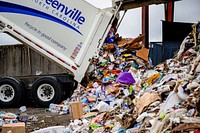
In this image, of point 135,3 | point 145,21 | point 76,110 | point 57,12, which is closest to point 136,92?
point 76,110

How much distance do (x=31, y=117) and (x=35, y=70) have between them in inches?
98.2

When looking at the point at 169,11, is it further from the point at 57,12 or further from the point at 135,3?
the point at 57,12

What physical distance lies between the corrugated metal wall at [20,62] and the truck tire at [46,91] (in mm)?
655

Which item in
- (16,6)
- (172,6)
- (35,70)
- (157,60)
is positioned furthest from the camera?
(172,6)

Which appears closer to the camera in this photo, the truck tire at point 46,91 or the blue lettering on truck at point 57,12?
the blue lettering on truck at point 57,12

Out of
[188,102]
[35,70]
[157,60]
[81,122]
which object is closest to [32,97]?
[35,70]

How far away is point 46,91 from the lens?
786cm

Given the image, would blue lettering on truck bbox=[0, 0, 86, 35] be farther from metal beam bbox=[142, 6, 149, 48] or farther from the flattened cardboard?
metal beam bbox=[142, 6, 149, 48]

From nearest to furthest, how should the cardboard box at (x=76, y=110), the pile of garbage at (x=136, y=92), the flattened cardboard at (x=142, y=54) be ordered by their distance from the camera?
the pile of garbage at (x=136, y=92), the cardboard box at (x=76, y=110), the flattened cardboard at (x=142, y=54)

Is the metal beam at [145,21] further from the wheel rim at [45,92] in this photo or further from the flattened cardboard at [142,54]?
the wheel rim at [45,92]

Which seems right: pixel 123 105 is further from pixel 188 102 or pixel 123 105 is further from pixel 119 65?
pixel 119 65

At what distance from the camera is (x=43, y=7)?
23.0ft

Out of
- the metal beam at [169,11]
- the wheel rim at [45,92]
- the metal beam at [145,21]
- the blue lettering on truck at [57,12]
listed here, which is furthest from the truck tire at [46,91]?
the metal beam at [169,11]

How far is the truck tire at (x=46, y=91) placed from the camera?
7693 mm
